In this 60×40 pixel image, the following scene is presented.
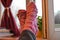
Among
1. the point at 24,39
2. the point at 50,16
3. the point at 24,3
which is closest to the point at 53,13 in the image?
the point at 50,16

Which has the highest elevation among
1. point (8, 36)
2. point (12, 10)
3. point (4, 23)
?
point (12, 10)

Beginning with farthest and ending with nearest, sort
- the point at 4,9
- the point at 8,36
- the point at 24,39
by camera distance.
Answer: the point at 4,9
the point at 8,36
the point at 24,39

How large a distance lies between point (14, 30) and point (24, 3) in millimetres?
275

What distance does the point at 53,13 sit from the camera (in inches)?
46.6

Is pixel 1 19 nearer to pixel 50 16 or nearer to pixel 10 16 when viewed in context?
pixel 10 16

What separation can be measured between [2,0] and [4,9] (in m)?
0.08

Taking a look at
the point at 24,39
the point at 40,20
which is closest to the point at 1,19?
the point at 40,20

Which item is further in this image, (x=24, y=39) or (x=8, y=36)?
(x=8, y=36)

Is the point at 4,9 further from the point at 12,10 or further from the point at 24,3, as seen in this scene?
the point at 24,3

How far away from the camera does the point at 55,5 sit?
1.20 meters

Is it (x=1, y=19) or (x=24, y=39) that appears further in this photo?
(x=1, y=19)

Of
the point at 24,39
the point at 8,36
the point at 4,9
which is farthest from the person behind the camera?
the point at 4,9

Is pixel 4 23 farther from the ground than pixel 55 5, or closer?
closer

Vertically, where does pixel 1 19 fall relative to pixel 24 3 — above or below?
below
